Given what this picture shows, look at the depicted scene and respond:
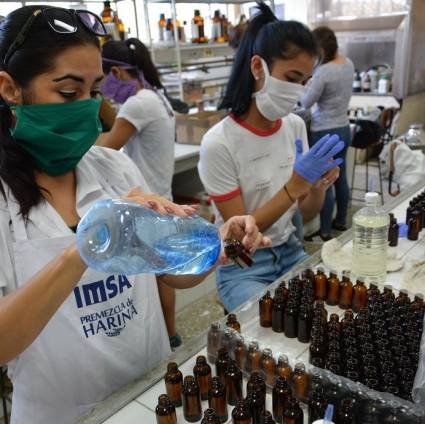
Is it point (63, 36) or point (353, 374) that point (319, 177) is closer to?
point (353, 374)

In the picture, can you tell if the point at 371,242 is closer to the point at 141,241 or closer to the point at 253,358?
the point at 253,358

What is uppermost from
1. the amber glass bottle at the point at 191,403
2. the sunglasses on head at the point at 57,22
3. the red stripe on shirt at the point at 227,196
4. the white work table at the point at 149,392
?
the sunglasses on head at the point at 57,22

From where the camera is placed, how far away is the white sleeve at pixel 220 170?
169cm

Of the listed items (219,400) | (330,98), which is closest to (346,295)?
(219,400)

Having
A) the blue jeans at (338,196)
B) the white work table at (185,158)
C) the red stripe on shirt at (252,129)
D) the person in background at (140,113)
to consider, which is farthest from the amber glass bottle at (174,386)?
the blue jeans at (338,196)

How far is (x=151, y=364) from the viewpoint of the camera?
122 centimetres

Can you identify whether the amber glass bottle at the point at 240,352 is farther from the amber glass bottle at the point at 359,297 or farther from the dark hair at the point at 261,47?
the dark hair at the point at 261,47

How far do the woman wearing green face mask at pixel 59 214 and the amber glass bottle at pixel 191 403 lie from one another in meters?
0.29

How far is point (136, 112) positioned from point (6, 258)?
5.50ft

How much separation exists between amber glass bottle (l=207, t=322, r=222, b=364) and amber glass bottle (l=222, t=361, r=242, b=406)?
0.42 feet

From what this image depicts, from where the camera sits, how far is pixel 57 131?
42.4 inches

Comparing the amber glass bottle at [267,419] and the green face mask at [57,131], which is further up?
the green face mask at [57,131]

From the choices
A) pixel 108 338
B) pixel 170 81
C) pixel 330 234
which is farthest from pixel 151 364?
pixel 170 81

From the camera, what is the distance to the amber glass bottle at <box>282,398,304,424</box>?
837 millimetres
